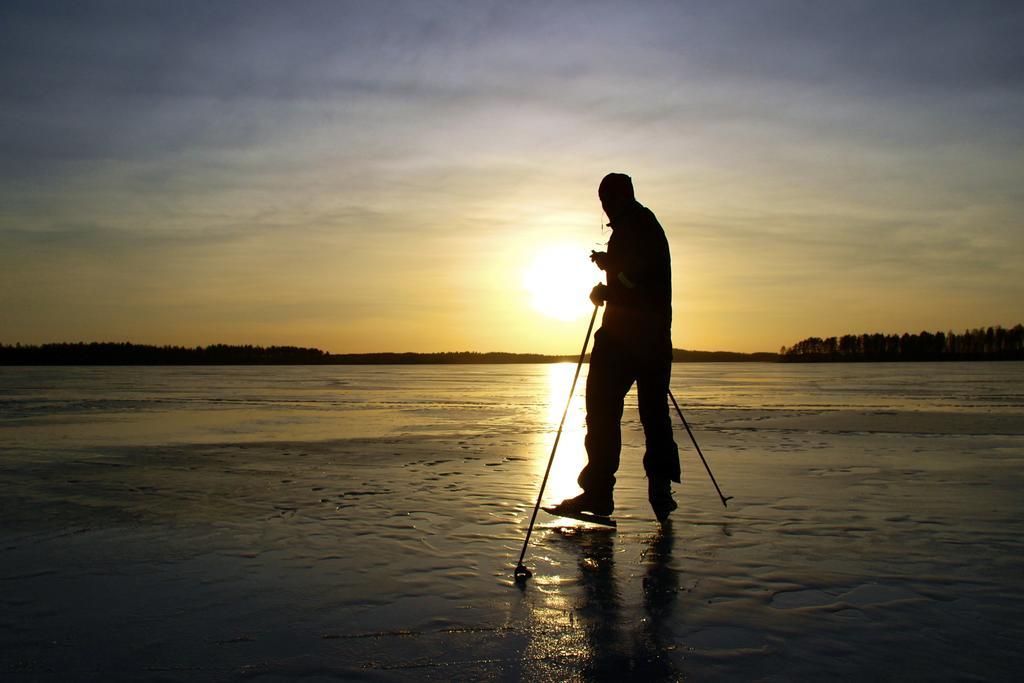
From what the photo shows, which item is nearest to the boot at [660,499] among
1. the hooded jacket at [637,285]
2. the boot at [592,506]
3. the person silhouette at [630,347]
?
the person silhouette at [630,347]

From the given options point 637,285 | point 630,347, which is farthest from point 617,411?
point 637,285

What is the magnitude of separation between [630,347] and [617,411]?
0.47 meters

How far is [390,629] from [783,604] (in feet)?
5.91

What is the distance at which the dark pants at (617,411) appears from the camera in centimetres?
548

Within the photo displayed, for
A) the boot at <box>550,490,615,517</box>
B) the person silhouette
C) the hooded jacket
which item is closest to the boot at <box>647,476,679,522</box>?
the person silhouette

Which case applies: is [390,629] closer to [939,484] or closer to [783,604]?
[783,604]

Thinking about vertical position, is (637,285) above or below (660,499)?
above

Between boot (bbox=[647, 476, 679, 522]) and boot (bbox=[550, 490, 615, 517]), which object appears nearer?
boot (bbox=[550, 490, 615, 517])

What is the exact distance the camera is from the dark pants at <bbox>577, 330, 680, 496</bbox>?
5.48 metres

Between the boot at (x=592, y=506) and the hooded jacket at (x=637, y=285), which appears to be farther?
the hooded jacket at (x=637, y=285)

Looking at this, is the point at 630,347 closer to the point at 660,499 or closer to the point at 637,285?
the point at 637,285

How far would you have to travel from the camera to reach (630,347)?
18.5ft

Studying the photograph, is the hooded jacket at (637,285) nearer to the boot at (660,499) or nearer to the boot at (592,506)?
the boot at (660,499)

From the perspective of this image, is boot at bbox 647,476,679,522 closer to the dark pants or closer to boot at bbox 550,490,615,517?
the dark pants
